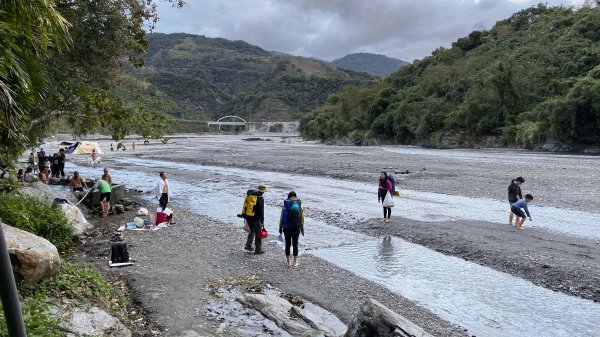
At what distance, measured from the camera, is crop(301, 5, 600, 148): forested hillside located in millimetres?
53250

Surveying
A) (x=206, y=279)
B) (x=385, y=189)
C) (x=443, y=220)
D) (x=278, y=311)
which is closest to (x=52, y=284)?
(x=206, y=279)

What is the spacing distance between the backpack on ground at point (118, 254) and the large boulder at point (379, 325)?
6.54 metres

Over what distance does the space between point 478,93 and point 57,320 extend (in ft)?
233

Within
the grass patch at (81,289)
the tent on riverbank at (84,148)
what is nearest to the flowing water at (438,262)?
the grass patch at (81,289)

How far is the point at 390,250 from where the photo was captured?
15.0 m

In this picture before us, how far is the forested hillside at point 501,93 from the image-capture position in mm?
53250

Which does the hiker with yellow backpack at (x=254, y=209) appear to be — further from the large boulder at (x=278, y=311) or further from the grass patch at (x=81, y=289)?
the grass patch at (x=81, y=289)

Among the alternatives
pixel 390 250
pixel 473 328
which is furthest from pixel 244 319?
pixel 390 250

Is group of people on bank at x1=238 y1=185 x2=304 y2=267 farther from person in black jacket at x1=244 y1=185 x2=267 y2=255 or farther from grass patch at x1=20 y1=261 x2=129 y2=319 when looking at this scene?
grass patch at x1=20 y1=261 x2=129 y2=319

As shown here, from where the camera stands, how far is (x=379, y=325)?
276 inches

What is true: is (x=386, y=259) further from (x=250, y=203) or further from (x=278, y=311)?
(x=278, y=311)

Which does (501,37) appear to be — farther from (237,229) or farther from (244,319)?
(244,319)

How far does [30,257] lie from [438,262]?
10684 mm

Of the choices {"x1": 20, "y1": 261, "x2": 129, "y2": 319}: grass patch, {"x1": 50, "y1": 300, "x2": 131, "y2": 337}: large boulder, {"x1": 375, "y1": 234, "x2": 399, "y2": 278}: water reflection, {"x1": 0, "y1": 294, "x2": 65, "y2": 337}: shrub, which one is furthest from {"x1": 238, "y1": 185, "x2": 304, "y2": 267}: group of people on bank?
{"x1": 0, "y1": 294, "x2": 65, "y2": 337}: shrub
